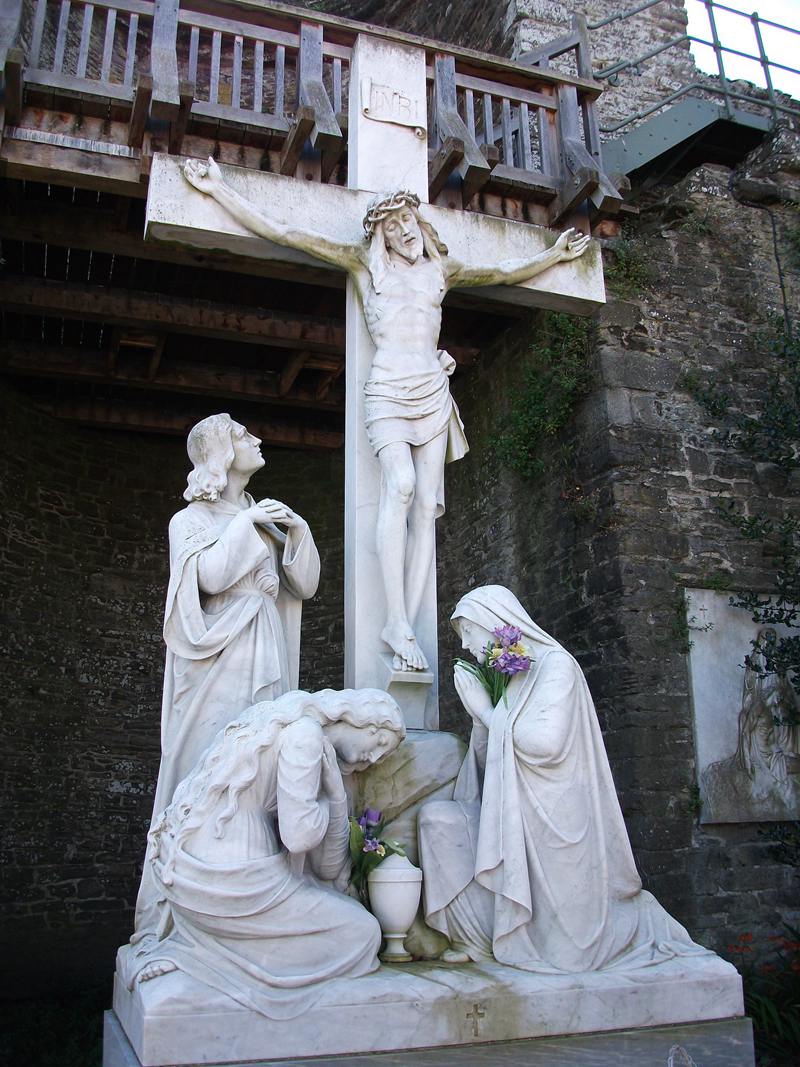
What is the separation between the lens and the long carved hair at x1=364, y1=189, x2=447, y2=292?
4.59 m

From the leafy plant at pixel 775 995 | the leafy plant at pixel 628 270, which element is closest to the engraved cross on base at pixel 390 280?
the leafy plant at pixel 628 270

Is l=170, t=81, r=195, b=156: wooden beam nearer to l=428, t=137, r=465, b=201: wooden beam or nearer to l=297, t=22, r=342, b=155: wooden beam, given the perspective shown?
l=297, t=22, r=342, b=155: wooden beam

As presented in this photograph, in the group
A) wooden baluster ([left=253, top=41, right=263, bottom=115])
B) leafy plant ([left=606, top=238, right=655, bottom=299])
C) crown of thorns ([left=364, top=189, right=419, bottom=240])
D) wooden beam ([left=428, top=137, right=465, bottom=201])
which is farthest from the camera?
leafy plant ([left=606, top=238, right=655, bottom=299])

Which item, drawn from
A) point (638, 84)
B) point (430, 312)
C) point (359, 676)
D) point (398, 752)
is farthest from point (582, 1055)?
point (638, 84)

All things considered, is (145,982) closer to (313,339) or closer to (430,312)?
(430,312)

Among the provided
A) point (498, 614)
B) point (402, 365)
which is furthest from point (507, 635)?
point (402, 365)

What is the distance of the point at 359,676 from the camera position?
13.4ft

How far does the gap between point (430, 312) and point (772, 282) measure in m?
4.24

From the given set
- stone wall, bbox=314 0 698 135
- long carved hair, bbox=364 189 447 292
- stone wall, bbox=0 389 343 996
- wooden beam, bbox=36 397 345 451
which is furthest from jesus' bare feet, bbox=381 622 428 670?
stone wall, bbox=314 0 698 135

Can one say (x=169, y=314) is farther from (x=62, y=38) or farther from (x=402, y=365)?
(x=402, y=365)

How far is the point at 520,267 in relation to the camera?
5.04m

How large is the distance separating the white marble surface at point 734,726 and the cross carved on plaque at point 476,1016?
361 centimetres

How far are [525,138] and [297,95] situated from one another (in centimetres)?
170

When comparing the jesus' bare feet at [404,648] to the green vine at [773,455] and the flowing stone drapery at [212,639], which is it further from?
the green vine at [773,455]
